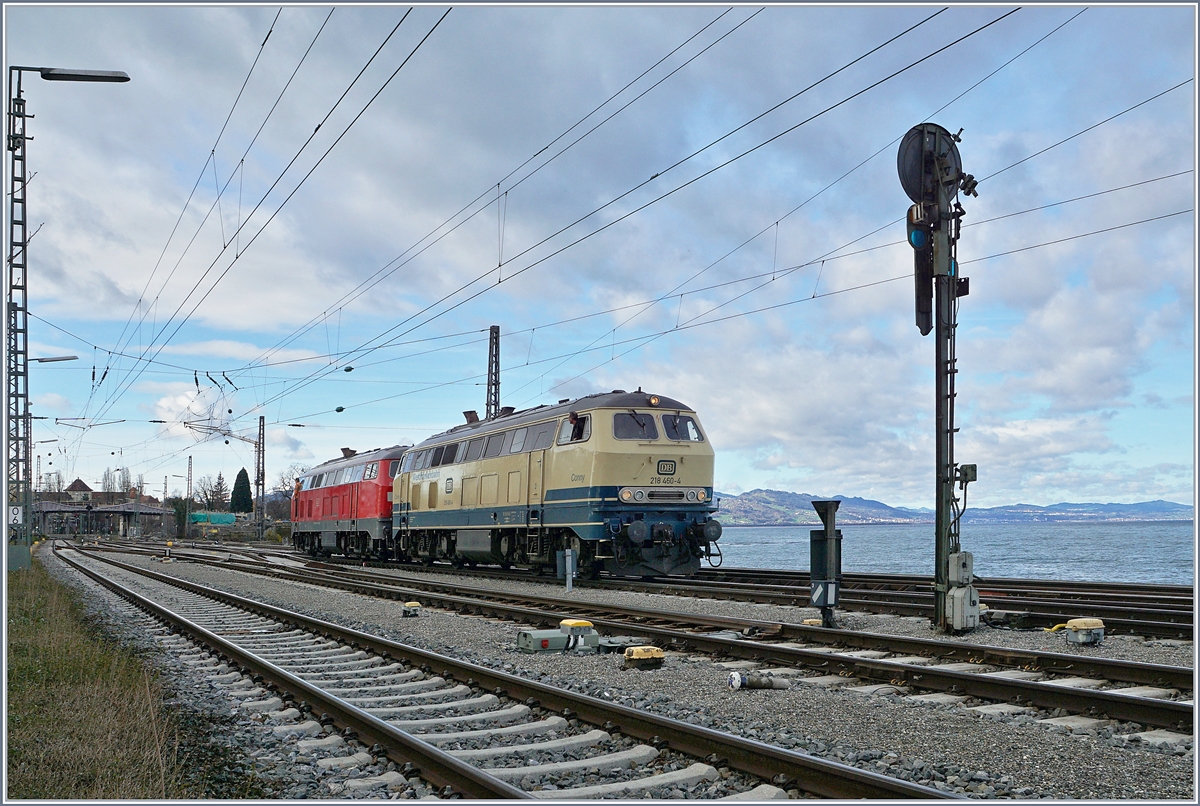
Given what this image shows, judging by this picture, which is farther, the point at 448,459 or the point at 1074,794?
the point at 448,459

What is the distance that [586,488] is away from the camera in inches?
736

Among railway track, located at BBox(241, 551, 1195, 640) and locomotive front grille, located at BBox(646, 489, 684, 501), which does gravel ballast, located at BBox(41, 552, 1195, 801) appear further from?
locomotive front grille, located at BBox(646, 489, 684, 501)

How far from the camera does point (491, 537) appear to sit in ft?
73.6

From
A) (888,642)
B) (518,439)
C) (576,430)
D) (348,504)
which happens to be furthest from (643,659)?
(348,504)

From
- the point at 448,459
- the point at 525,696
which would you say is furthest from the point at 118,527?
the point at 525,696

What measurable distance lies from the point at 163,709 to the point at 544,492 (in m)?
12.7

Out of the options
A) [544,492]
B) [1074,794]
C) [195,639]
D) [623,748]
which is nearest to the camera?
[1074,794]

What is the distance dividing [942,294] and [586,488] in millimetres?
8622

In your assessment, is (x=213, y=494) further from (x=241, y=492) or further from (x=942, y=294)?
(x=942, y=294)

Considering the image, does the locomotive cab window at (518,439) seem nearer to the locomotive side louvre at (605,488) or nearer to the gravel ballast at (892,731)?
the locomotive side louvre at (605,488)

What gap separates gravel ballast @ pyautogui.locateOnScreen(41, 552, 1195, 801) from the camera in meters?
5.45

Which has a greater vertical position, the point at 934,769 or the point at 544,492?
the point at 544,492

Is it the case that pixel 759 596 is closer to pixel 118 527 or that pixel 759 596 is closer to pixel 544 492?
pixel 544 492

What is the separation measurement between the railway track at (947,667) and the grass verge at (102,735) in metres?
5.14
